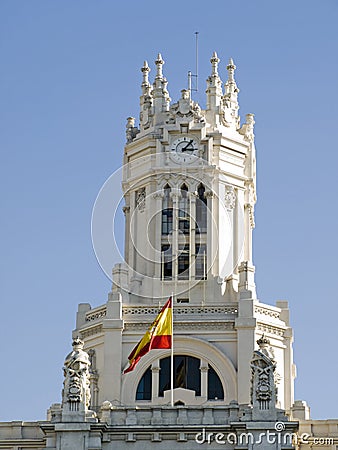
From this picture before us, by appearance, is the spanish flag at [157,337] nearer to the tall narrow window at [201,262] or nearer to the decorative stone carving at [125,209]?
the tall narrow window at [201,262]

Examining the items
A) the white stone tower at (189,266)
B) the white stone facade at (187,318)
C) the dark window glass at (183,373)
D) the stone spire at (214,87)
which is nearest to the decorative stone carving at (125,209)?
the white stone facade at (187,318)

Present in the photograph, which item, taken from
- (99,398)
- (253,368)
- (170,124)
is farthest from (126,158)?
(253,368)

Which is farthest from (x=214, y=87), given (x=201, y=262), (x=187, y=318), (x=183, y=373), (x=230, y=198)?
(x=183, y=373)

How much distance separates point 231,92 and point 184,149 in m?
7.34

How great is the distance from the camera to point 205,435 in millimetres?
91312

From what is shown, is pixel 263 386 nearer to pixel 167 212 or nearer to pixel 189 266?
pixel 189 266

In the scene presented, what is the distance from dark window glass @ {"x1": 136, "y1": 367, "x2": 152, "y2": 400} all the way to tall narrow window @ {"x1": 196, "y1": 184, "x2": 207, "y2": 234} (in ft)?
38.9

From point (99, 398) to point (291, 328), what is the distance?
1402 cm

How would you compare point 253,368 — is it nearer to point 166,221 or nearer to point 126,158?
point 166,221

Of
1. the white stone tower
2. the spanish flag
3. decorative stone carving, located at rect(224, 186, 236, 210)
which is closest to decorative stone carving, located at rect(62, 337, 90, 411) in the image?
the spanish flag

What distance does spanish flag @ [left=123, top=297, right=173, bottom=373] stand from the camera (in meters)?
96.3

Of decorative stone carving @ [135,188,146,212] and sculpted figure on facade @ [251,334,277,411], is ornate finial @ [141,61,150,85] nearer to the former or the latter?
decorative stone carving @ [135,188,146,212]

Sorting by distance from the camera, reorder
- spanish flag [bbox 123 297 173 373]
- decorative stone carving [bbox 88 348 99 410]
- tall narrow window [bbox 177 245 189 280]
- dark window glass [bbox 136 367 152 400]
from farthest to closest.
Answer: tall narrow window [bbox 177 245 189 280]
dark window glass [bbox 136 367 152 400]
decorative stone carving [bbox 88 348 99 410]
spanish flag [bbox 123 297 173 373]

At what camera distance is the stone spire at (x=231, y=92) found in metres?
116
